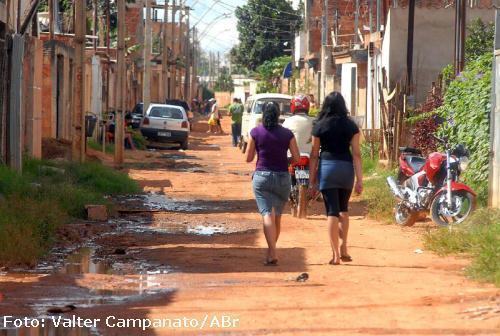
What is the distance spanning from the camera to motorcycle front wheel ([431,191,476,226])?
543 inches

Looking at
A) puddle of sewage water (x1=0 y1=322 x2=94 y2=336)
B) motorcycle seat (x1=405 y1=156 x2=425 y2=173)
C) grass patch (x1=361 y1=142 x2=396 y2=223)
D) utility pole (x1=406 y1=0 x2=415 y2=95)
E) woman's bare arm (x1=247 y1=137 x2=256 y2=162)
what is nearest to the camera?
puddle of sewage water (x1=0 y1=322 x2=94 y2=336)

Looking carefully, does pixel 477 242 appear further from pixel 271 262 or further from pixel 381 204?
pixel 381 204

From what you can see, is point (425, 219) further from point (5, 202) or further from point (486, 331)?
point (486, 331)

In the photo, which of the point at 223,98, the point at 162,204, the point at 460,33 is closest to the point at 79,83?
the point at 162,204

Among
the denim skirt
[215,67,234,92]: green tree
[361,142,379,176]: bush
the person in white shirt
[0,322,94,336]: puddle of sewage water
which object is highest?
[215,67,234,92]: green tree

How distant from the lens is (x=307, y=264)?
1140cm

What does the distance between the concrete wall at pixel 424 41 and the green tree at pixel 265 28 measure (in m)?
44.0

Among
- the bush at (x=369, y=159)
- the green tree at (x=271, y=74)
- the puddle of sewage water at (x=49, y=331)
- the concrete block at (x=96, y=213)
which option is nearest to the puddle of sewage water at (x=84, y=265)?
the puddle of sewage water at (x=49, y=331)

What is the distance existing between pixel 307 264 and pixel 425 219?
476cm

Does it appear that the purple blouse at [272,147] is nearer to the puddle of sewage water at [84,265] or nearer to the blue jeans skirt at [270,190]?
the blue jeans skirt at [270,190]

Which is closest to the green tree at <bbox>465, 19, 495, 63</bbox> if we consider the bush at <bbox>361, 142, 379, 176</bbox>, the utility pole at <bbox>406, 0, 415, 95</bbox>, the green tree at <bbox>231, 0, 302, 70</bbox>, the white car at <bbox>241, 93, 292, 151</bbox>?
the utility pole at <bbox>406, 0, 415, 95</bbox>

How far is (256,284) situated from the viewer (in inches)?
395

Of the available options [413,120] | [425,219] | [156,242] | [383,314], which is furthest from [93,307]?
[413,120]

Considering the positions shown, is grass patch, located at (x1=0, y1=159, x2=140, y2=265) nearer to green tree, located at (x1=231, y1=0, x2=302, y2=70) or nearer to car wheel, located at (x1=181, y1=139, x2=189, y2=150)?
car wheel, located at (x1=181, y1=139, x2=189, y2=150)
